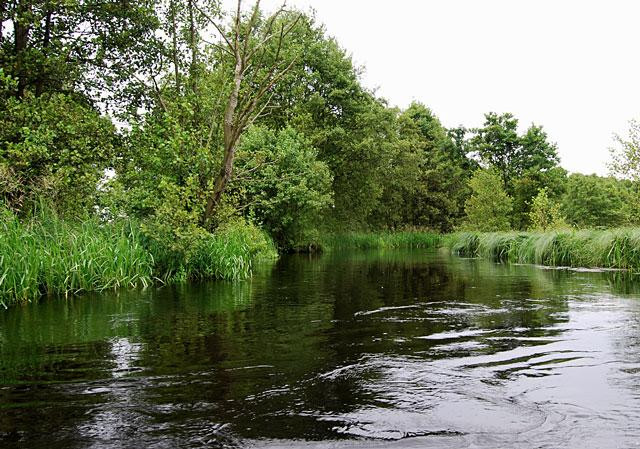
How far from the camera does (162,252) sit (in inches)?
559

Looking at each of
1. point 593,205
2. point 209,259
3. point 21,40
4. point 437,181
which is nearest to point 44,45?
point 21,40

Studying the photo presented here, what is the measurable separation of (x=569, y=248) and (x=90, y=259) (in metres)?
17.2

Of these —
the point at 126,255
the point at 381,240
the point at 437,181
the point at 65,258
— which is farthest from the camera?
the point at 437,181

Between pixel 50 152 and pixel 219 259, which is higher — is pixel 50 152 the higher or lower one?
the higher one

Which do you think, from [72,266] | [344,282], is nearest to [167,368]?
[72,266]

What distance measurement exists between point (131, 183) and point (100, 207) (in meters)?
2.44

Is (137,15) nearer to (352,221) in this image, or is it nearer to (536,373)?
(536,373)

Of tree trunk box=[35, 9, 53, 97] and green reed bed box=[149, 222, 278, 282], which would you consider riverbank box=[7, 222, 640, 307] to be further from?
tree trunk box=[35, 9, 53, 97]

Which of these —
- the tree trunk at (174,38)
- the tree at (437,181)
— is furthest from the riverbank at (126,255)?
the tree at (437,181)

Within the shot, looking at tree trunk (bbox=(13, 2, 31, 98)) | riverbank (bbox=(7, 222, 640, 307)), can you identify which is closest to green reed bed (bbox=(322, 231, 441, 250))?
riverbank (bbox=(7, 222, 640, 307))

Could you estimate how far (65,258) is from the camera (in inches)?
444

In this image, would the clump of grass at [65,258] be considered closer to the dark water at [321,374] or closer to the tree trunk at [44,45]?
the dark water at [321,374]

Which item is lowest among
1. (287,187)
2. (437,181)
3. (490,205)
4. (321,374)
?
(321,374)

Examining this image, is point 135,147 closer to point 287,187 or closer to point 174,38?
point 174,38
